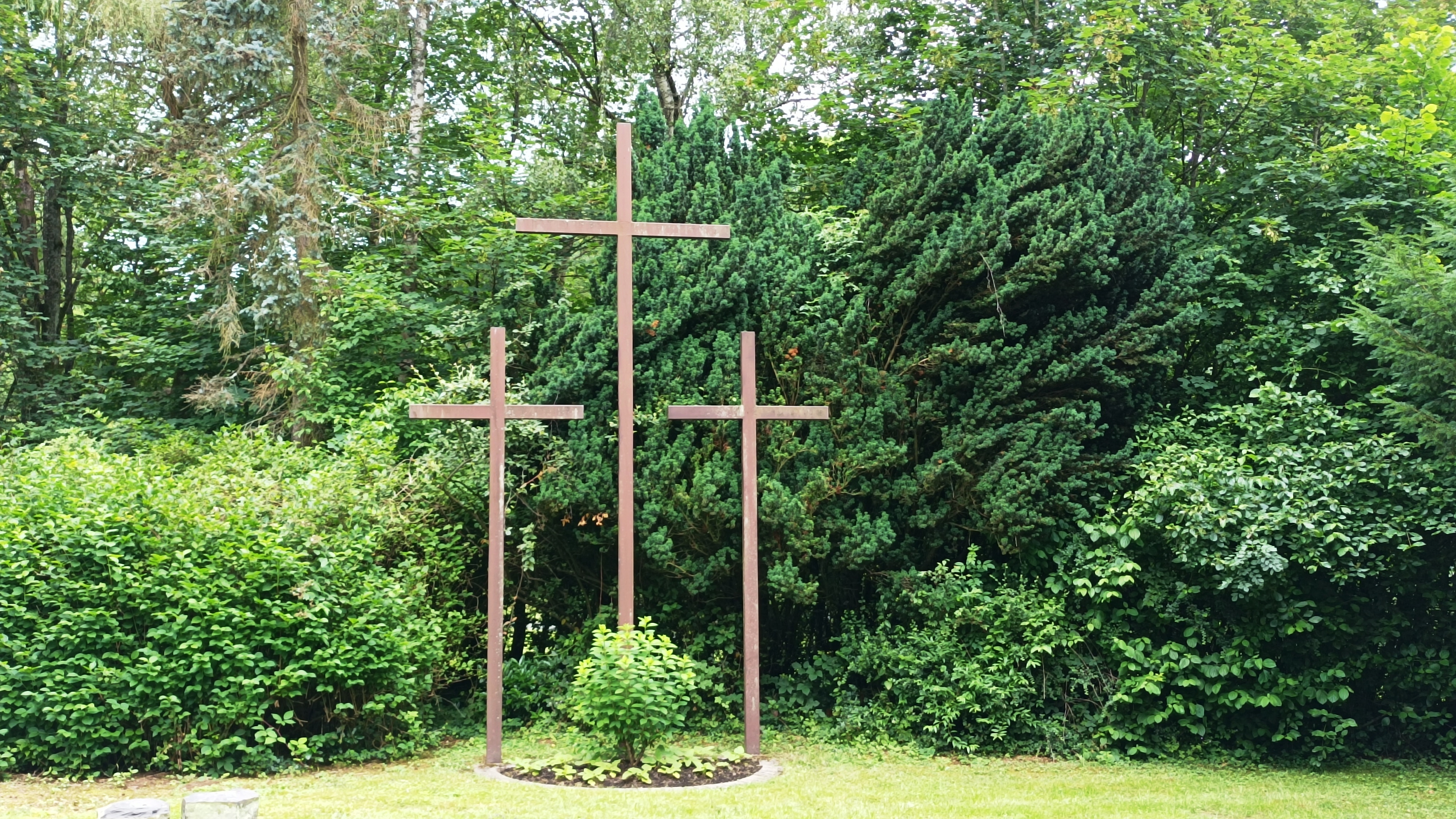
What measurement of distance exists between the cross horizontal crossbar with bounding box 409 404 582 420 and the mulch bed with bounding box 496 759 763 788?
2470 mm

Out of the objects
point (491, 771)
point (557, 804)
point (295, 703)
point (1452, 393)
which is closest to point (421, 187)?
point (295, 703)

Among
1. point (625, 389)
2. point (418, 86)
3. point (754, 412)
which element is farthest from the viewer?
point (418, 86)

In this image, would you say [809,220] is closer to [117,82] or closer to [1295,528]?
[1295,528]

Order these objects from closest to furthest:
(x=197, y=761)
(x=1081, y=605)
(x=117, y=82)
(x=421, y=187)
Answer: (x=197, y=761), (x=1081, y=605), (x=421, y=187), (x=117, y=82)

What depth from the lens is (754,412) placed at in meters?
7.94

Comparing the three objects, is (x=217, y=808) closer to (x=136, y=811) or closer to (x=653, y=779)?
(x=136, y=811)

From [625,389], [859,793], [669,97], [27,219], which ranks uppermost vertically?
[669,97]

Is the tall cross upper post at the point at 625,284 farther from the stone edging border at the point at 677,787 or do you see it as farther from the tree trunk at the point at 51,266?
the tree trunk at the point at 51,266

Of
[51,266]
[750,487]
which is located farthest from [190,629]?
[51,266]

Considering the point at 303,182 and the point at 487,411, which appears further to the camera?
the point at 303,182

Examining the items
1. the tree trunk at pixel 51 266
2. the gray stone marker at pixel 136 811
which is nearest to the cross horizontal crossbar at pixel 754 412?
the gray stone marker at pixel 136 811

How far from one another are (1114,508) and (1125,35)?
19.0ft

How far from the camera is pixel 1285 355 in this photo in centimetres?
917

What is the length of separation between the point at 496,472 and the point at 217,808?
3.43m
